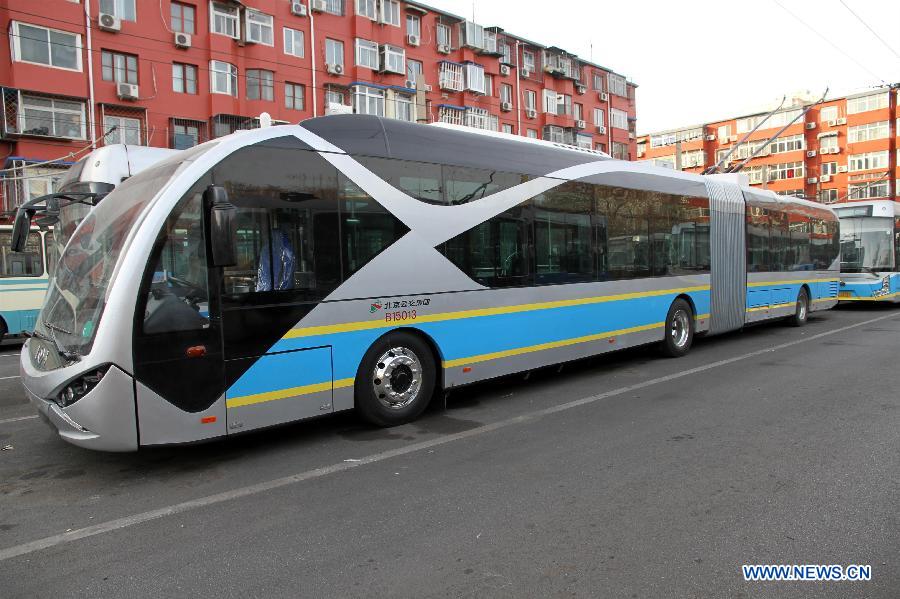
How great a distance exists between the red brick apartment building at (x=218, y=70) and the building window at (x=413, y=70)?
10 centimetres

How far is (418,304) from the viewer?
6.41m

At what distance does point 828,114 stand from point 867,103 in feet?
13.6

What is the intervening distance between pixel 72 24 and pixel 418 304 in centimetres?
2774

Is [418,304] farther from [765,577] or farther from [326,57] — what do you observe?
[326,57]

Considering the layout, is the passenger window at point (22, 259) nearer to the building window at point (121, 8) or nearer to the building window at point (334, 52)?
the building window at point (121, 8)

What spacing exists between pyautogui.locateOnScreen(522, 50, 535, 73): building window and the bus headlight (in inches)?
1848

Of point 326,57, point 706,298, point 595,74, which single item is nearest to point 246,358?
point 706,298

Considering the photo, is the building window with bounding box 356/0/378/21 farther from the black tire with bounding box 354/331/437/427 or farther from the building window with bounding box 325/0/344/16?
the black tire with bounding box 354/331/437/427

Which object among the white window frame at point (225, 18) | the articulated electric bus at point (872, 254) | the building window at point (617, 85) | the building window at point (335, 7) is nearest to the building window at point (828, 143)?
the building window at point (617, 85)

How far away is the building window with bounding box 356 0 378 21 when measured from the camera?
116 feet

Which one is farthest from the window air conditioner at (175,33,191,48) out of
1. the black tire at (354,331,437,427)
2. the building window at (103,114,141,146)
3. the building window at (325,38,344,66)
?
the black tire at (354,331,437,427)

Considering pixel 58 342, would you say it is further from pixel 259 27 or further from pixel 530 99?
pixel 530 99

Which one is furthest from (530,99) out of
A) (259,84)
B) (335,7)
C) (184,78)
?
(184,78)

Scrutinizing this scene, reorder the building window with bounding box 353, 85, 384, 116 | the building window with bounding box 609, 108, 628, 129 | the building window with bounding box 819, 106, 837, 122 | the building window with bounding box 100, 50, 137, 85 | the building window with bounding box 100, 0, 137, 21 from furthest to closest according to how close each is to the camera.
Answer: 1. the building window with bounding box 819, 106, 837, 122
2. the building window with bounding box 609, 108, 628, 129
3. the building window with bounding box 353, 85, 384, 116
4. the building window with bounding box 100, 50, 137, 85
5. the building window with bounding box 100, 0, 137, 21
